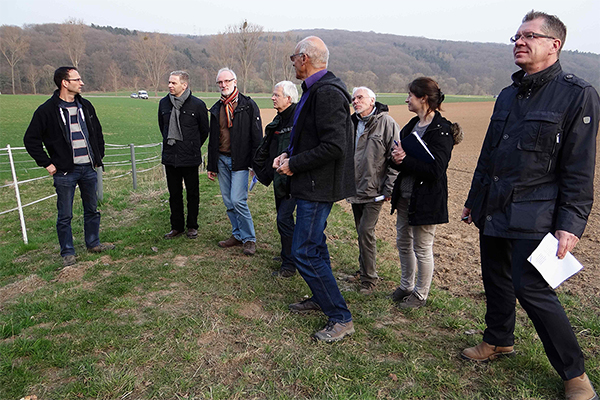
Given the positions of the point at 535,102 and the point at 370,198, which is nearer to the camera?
the point at 535,102

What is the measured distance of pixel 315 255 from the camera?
3.13 m

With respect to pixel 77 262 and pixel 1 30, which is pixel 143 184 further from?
pixel 1 30

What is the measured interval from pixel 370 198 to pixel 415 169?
709 mm

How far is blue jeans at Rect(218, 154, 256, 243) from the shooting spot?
5207mm

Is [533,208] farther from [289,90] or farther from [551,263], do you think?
[289,90]

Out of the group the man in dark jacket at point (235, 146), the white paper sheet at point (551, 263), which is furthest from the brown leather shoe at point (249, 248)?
the white paper sheet at point (551, 263)

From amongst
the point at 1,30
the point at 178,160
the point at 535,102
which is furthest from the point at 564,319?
the point at 1,30

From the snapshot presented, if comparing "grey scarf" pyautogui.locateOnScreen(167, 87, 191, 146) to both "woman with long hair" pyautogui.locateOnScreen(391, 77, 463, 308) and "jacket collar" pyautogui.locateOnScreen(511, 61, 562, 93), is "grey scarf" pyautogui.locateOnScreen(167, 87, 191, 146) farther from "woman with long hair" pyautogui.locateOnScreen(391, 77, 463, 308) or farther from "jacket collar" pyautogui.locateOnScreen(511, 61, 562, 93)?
"jacket collar" pyautogui.locateOnScreen(511, 61, 562, 93)

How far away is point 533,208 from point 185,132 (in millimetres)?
4310

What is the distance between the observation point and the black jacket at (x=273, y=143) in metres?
4.32

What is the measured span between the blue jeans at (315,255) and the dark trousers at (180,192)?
3.01m

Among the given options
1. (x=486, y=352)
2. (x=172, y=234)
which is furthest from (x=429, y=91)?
(x=172, y=234)

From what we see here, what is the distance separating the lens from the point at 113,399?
2.47 metres

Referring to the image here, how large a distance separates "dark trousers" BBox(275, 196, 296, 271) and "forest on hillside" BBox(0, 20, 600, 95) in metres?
70.9
